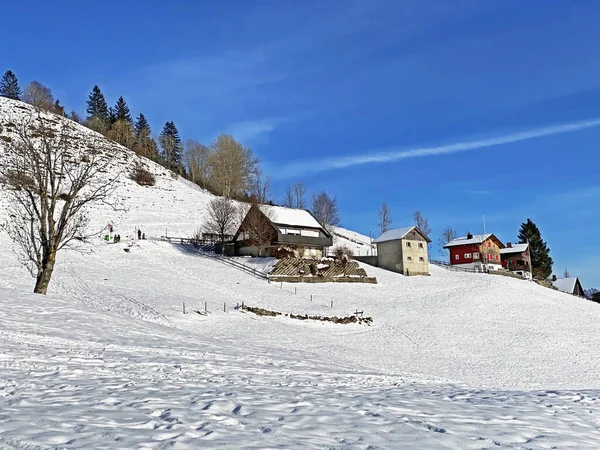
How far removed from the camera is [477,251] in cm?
7831

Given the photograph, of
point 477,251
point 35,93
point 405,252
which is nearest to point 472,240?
point 477,251

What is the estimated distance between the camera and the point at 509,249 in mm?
81875

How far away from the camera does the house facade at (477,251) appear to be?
253 ft

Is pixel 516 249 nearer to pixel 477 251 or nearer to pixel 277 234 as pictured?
pixel 477 251

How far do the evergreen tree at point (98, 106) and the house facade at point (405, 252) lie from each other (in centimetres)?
9937

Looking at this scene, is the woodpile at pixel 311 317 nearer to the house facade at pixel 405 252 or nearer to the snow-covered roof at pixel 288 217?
the house facade at pixel 405 252

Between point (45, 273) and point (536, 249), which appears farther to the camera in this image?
point (536, 249)

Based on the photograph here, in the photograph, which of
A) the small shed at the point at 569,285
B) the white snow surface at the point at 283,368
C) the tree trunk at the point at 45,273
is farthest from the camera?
the small shed at the point at 569,285

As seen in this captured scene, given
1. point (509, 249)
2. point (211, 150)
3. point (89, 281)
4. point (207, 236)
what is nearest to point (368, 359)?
point (89, 281)

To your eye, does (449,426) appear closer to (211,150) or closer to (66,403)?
(66,403)

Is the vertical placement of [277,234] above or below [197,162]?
below

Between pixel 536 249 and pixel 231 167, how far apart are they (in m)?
62.2

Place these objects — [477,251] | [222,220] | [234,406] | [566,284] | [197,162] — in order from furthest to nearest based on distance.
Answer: [197,162], [566,284], [477,251], [222,220], [234,406]

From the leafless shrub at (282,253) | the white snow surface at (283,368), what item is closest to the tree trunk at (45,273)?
the white snow surface at (283,368)
